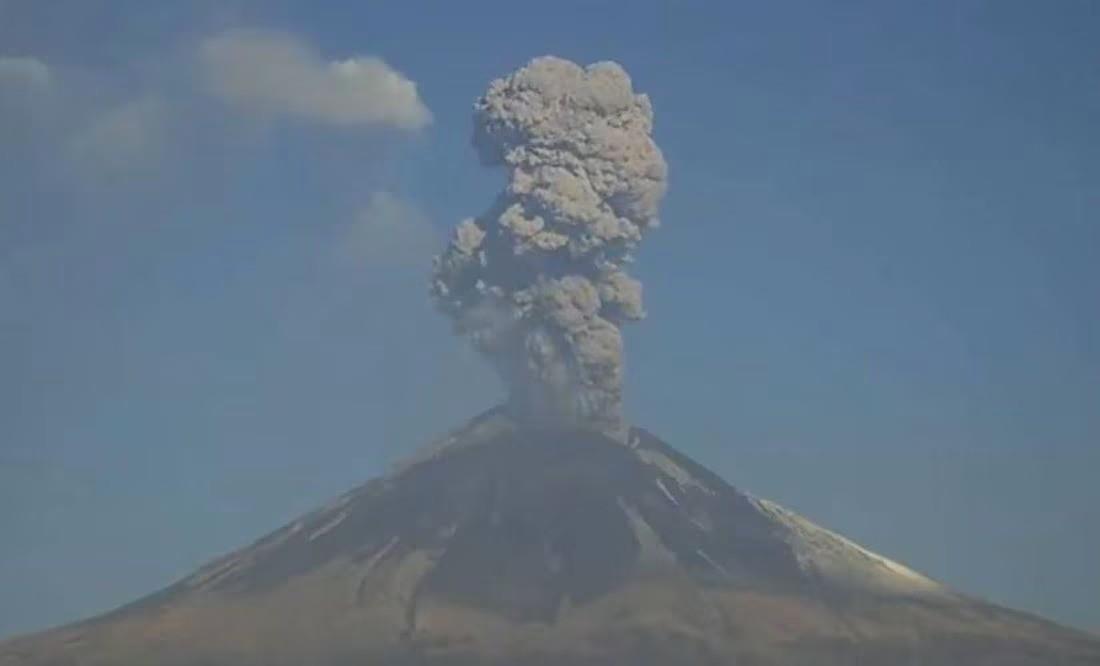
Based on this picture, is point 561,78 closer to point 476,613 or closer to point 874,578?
point 476,613

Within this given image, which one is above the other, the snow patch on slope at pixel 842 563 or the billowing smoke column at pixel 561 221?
→ the billowing smoke column at pixel 561 221

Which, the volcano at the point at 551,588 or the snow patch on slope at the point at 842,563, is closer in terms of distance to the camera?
the volcano at the point at 551,588

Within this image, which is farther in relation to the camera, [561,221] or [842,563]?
[842,563]

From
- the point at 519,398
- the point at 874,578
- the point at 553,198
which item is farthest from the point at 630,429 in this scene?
the point at 553,198

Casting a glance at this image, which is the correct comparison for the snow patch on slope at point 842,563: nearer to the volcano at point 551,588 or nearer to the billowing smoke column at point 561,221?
the volcano at point 551,588

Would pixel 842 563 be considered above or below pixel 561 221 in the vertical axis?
below

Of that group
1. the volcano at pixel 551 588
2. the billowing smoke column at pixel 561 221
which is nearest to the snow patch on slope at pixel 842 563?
the volcano at pixel 551 588
